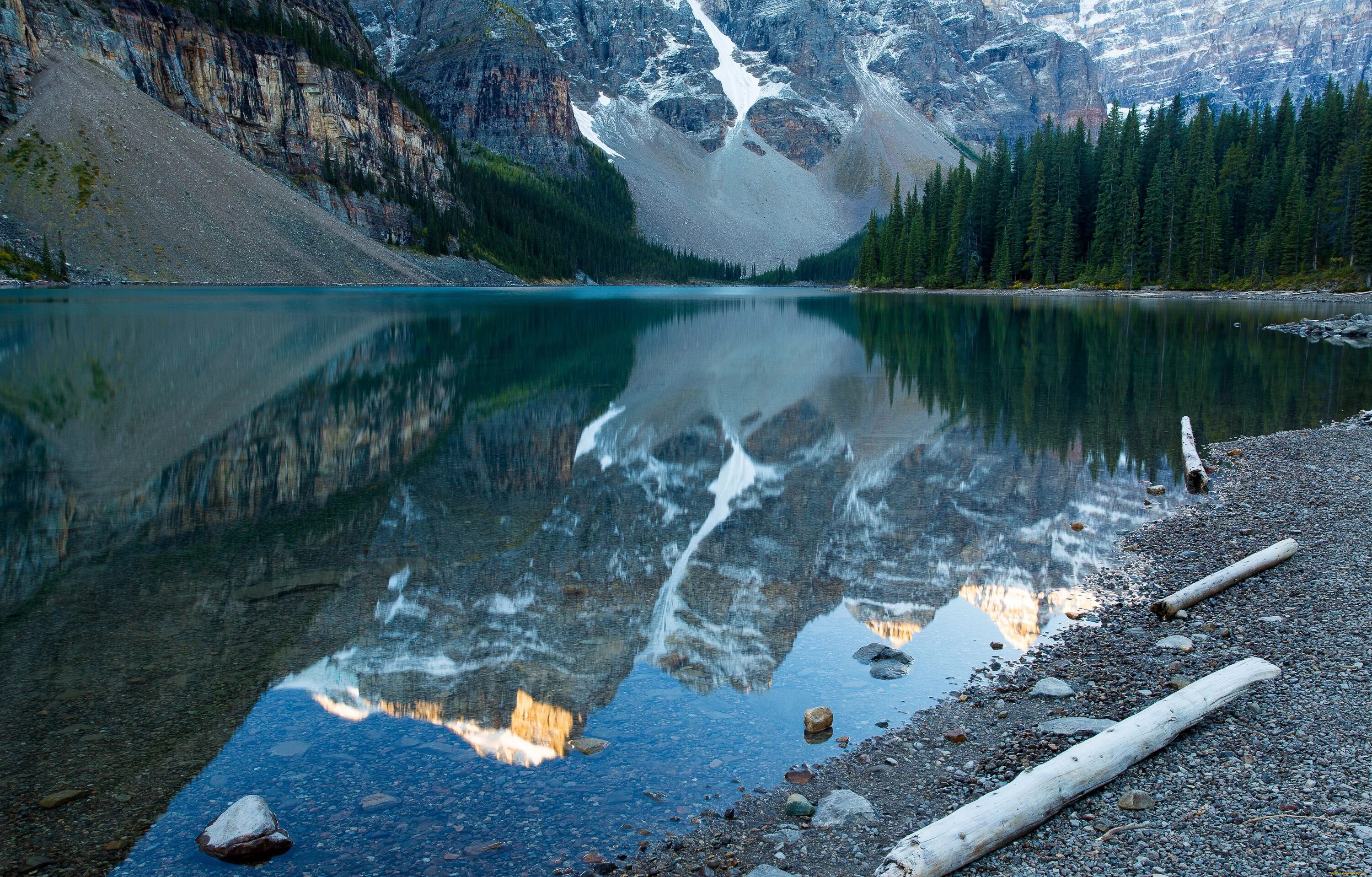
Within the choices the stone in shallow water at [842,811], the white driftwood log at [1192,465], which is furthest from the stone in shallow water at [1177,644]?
the white driftwood log at [1192,465]

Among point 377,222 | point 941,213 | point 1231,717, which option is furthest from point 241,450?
point 377,222

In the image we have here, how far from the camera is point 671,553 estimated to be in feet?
34.5

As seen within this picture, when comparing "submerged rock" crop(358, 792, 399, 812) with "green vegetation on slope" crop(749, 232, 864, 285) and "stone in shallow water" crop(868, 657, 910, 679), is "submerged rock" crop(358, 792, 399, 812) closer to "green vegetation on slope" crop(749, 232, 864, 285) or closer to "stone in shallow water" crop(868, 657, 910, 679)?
"stone in shallow water" crop(868, 657, 910, 679)

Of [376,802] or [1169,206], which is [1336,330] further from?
[1169,206]

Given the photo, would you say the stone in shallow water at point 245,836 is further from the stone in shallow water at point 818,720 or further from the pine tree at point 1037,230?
the pine tree at point 1037,230

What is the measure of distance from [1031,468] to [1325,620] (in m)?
Answer: 7.28

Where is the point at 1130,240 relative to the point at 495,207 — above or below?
below

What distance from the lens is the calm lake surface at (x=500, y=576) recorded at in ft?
17.5

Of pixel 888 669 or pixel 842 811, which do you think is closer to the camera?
pixel 842 811

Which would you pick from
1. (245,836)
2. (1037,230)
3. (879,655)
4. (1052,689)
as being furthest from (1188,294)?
(245,836)

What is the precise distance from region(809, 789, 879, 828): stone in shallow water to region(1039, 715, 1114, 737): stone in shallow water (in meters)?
1.50

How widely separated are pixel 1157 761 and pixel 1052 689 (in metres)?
1.34

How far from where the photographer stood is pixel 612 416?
63.8 ft

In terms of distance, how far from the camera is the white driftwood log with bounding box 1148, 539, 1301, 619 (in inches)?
304
